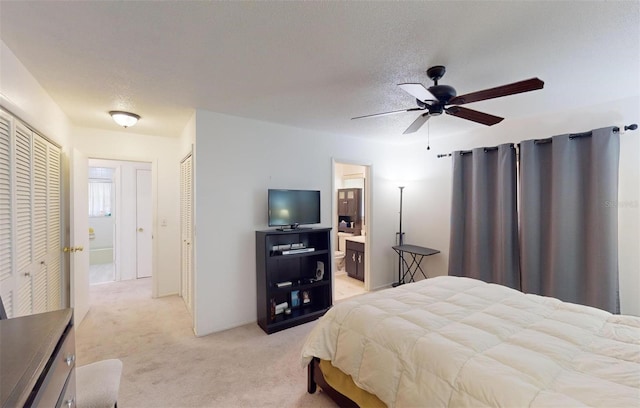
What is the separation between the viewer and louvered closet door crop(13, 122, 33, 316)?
1.93 metres

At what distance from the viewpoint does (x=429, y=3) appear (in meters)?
1.40

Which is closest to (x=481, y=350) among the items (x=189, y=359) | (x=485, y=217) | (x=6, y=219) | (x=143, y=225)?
(x=189, y=359)

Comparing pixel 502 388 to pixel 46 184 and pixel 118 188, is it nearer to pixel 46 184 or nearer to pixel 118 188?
pixel 46 184

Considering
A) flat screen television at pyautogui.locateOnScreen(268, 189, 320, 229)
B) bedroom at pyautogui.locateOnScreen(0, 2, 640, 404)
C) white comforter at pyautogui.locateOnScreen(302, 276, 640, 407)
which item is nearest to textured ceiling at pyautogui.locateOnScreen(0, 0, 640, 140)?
bedroom at pyautogui.locateOnScreen(0, 2, 640, 404)

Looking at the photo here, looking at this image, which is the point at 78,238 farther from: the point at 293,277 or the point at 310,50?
the point at 310,50

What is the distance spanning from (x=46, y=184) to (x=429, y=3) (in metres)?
3.40

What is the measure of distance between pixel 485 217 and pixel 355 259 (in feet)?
7.45

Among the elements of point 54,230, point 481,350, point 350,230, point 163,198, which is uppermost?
point 163,198

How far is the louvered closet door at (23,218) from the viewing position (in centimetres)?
193

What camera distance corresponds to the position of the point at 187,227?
11.6ft

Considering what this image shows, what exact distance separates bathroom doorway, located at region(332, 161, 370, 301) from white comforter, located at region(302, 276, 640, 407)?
253 centimetres

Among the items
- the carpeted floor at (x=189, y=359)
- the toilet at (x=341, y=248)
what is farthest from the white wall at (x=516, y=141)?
the carpeted floor at (x=189, y=359)

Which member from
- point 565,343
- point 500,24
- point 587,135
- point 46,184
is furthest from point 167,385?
point 587,135

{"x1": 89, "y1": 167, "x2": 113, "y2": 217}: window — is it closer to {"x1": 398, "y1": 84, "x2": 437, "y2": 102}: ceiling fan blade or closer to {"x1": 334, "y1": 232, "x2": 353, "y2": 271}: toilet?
{"x1": 334, "y1": 232, "x2": 353, "y2": 271}: toilet
